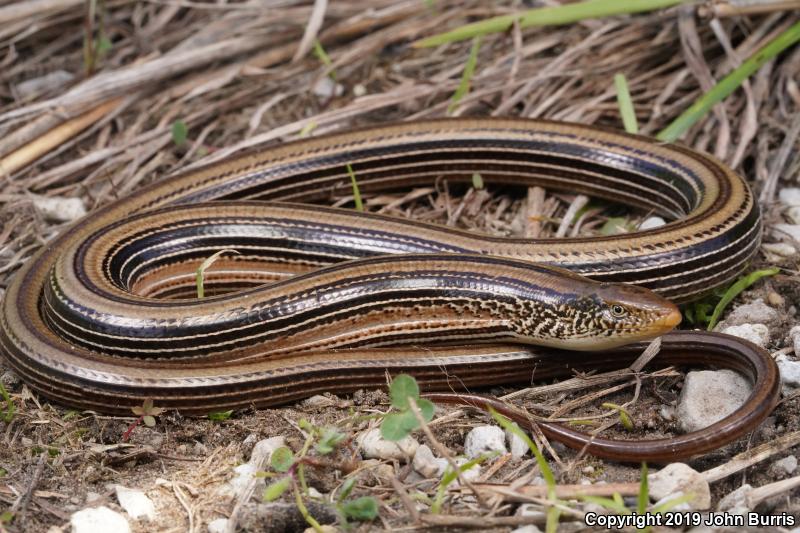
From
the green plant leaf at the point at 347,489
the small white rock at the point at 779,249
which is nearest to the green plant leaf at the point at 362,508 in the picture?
the green plant leaf at the point at 347,489

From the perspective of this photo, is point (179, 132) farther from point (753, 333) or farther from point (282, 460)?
point (753, 333)

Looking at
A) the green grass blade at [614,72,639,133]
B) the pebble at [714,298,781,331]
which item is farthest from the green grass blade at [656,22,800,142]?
the pebble at [714,298,781,331]

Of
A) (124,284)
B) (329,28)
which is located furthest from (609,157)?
(124,284)

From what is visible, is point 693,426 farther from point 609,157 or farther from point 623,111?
point 623,111

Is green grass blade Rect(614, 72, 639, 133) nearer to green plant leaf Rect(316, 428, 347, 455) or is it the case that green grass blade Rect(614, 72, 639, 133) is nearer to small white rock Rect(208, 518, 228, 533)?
green plant leaf Rect(316, 428, 347, 455)

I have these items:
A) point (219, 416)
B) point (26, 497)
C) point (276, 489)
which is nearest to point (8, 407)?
point (26, 497)
